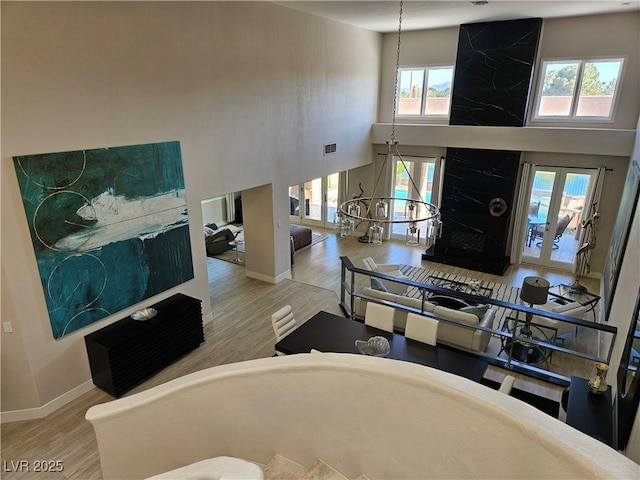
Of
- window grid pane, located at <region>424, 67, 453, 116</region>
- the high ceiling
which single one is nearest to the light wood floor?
window grid pane, located at <region>424, 67, 453, 116</region>

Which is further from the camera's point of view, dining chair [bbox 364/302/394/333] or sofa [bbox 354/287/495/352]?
sofa [bbox 354/287/495/352]

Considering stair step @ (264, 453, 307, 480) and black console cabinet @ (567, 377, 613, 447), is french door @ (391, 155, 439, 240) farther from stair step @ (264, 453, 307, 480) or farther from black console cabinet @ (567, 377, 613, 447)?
stair step @ (264, 453, 307, 480)

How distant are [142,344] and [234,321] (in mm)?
1973

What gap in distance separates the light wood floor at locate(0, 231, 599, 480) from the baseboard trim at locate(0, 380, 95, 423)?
0.20ft

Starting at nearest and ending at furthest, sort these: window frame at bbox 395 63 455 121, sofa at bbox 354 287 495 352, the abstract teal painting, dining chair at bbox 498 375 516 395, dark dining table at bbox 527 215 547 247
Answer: dining chair at bbox 498 375 516 395, the abstract teal painting, sofa at bbox 354 287 495 352, dark dining table at bbox 527 215 547 247, window frame at bbox 395 63 455 121

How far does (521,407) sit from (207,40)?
6.07 m

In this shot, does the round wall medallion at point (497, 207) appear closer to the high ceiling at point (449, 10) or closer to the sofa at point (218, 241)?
the high ceiling at point (449, 10)

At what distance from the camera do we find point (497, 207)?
9805 millimetres

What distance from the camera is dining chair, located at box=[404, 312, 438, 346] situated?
16.5 ft

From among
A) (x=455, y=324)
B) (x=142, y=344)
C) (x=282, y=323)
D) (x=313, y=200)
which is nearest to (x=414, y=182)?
(x=313, y=200)

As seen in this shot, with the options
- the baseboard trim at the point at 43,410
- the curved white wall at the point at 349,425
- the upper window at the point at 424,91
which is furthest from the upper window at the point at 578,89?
the baseboard trim at the point at 43,410

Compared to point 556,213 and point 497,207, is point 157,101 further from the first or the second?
point 556,213

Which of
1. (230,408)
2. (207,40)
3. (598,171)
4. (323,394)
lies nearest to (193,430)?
(230,408)

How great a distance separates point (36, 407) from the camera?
4746 mm
